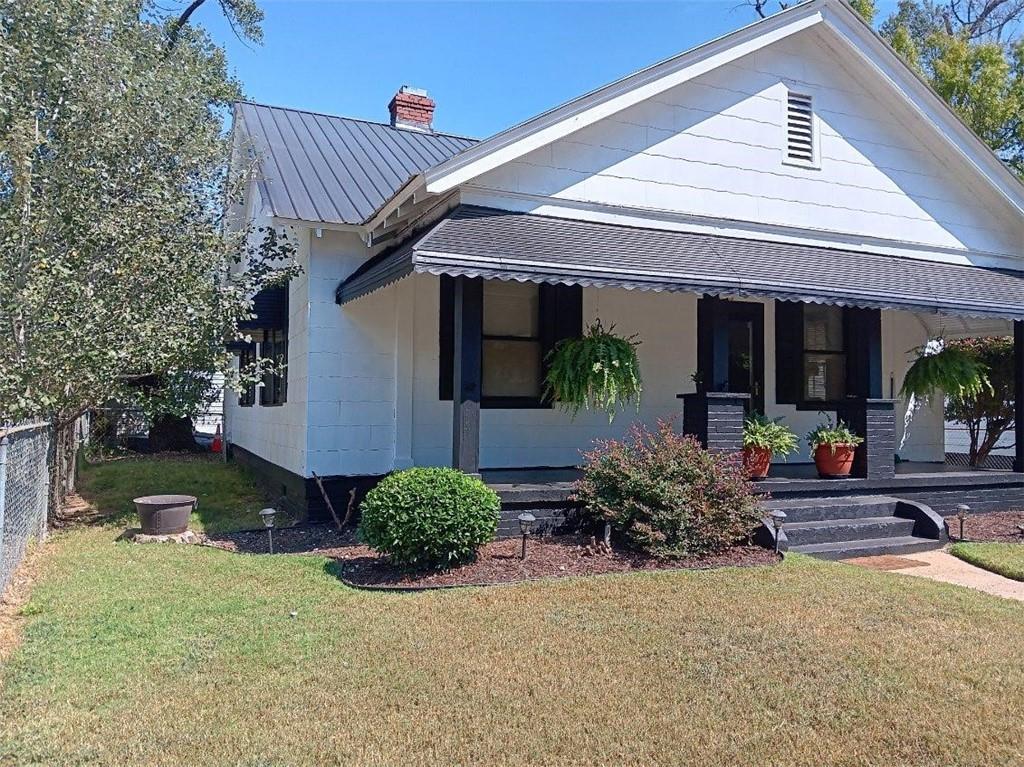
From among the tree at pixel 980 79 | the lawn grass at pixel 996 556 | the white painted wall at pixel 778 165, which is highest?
the tree at pixel 980 79

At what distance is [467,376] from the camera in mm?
7371

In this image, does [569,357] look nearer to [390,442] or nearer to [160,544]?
[390,442]

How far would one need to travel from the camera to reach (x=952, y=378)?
983 cm

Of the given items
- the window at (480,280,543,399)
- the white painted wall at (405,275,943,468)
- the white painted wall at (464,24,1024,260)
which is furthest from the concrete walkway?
the white painted wall at (464,24,1024,260)

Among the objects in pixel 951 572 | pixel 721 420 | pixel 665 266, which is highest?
pixel 665 266

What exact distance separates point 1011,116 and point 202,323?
18.5 meters

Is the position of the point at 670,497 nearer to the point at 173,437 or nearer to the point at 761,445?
the point at 761,445

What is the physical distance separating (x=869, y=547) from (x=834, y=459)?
1.42 meters

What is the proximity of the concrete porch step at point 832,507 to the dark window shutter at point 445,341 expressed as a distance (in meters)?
3.94

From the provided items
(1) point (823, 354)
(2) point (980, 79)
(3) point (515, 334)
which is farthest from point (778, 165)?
(2) point (980, 79)

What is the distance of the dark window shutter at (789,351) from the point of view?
1104 cm

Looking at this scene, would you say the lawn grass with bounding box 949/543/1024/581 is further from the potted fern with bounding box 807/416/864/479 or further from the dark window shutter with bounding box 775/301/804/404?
the dark window shutter with bounding box 775/301/804/404

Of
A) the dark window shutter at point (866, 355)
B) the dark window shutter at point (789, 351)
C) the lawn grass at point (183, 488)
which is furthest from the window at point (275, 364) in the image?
the dark window shutter at point (866, 355)

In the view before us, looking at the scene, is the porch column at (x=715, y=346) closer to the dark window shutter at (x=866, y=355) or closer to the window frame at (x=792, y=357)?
the dark window shutter at (x=866, y=355)
